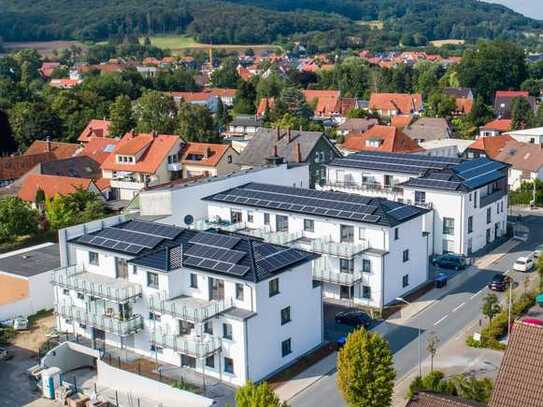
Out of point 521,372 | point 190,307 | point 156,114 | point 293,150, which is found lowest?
point 190,307

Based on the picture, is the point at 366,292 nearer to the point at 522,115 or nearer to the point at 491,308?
the point at 491,308

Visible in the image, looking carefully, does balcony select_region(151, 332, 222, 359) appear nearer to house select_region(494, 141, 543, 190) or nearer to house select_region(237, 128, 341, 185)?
house select_region(237, 128, 341, 185)

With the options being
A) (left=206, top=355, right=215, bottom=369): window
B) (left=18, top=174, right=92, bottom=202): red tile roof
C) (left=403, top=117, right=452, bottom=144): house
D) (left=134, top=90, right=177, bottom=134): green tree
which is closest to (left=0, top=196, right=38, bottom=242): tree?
(left=18, top=174, right=92, bottom=202): red tile roof

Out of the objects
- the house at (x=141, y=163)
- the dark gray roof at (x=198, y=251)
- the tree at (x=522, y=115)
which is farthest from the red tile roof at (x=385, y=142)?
the dark gray roof at (x=198, y=251)

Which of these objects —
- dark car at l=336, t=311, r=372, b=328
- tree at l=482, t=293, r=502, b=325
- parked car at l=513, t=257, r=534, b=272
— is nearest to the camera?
tree at l=482, t=293, r=502, b=325

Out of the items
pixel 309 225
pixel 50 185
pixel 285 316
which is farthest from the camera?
pixel 50 185

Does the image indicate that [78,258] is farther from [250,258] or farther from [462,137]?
[462,137]

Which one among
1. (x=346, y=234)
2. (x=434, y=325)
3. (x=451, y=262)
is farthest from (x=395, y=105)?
(x=434, y=325)
